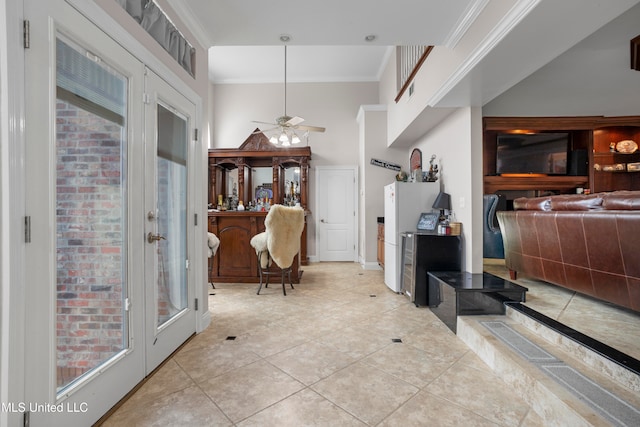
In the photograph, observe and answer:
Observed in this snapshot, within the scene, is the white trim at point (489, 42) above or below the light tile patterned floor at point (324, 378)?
above

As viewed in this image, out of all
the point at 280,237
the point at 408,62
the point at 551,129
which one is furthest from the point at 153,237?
the point at 551,129

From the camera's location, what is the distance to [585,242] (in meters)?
2.42

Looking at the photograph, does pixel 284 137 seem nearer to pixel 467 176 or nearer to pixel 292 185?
pixel 292 185

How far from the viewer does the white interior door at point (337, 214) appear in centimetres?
616

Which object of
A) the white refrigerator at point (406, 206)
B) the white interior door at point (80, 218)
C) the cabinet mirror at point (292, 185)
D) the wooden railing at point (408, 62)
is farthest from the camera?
the cabinet mirror at point (292, 185)

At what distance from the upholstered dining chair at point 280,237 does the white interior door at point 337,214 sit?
2378 millimetres

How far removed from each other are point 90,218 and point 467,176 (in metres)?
3.28

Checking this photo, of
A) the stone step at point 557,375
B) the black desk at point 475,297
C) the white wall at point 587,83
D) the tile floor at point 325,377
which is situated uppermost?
the white wall at point 587,83

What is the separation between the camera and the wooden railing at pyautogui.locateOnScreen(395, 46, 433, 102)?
11.4 ft

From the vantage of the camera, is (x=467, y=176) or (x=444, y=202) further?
(x=444, y=202)

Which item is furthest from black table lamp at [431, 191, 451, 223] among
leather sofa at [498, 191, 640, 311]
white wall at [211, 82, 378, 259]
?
white wall at [211, 82, 378, 259]

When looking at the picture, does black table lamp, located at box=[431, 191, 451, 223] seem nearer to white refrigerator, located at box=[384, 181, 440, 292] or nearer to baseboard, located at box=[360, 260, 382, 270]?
white refrigerator, located at box=[384, 181, 440, 292]

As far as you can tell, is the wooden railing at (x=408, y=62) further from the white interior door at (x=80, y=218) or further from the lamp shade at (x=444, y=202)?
the white interior door at (x=80, y=218)

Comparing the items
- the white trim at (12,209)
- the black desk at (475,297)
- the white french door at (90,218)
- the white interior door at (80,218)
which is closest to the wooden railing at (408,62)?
the black desk at (475,297)
